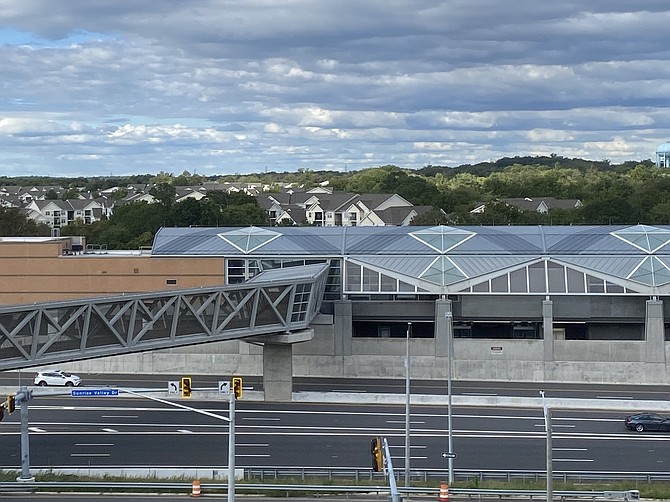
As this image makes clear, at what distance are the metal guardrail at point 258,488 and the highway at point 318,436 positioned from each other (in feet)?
14.9

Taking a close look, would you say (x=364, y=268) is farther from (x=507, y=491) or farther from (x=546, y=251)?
(x=507, y=491)

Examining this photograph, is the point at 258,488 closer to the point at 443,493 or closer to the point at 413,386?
the point at 443,493

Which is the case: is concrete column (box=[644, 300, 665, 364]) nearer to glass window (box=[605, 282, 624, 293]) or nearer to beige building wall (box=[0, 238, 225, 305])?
glass window (box=[605, 282, 624, 293])

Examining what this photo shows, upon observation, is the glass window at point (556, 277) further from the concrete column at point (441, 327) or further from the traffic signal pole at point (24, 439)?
the traffic signal pole at point (24, 439)

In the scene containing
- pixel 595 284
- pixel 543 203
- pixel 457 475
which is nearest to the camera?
pixel 457 475

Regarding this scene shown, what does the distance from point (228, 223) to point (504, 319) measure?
56292mm

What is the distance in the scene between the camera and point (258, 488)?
33375 millimetres

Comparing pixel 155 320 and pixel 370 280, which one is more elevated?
pixel 370 280

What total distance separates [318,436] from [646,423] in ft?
46.3

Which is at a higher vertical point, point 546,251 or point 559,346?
point 546,251

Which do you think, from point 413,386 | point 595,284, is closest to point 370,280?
point 413,386

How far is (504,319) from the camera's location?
204 ft

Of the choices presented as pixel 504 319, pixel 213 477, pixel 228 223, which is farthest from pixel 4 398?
pixel 228 223

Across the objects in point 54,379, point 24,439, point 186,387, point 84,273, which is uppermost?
point 84,273
